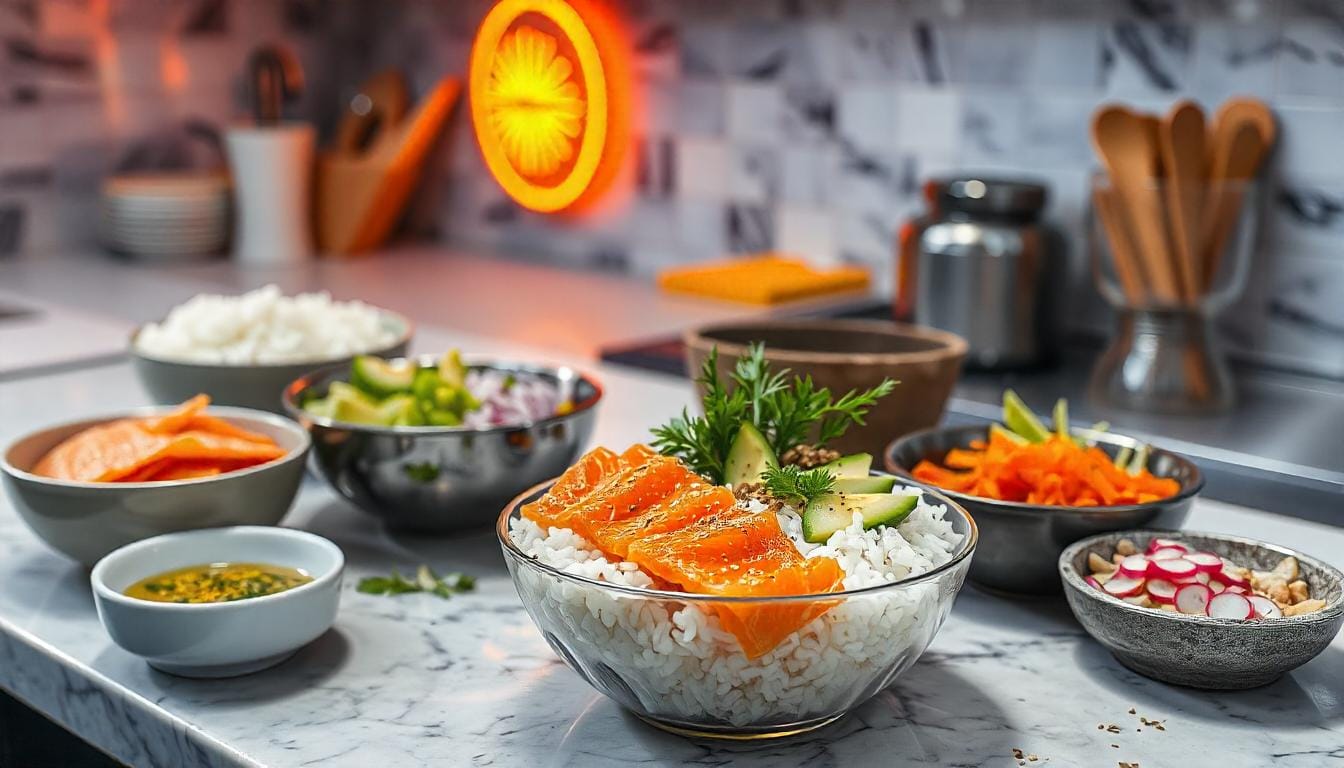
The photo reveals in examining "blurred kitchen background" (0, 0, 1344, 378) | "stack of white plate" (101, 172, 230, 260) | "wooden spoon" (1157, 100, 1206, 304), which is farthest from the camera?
"stack of white plate" (101, 172, 230, 260)

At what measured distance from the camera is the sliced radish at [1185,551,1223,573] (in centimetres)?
98

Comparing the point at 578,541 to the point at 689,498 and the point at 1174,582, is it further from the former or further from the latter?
the point at 1174,582

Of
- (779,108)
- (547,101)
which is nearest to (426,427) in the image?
(779,108)

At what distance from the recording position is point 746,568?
0.84 metres

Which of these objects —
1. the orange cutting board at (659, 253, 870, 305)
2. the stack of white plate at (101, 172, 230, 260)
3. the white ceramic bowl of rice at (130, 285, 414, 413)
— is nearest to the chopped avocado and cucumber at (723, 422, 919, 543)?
the white ceramic bowl of rice at (130, 285, 414, 413)

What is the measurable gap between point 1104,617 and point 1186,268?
94 cm

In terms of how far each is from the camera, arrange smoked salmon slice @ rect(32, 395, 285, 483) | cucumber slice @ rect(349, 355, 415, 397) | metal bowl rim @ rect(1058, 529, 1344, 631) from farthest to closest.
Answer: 1. cucumber slice @ rect(349, 355, 415, 397)
2. smoked salmon slice @ rect(32, 395, 285, 483)
3. metal bowl rim @ rect(1058, 529, 1344, 631)

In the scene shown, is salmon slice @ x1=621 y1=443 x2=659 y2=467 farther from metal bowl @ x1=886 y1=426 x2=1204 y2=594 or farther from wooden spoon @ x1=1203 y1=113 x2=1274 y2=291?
wooden spoon @ x1=1203 y1=113 x2=1274 y2=291

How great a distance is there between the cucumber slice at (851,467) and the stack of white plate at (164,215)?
217 cm

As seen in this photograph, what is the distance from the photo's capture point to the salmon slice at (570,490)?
92 centimetres

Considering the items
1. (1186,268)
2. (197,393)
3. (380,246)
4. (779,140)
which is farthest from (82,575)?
(380,246)

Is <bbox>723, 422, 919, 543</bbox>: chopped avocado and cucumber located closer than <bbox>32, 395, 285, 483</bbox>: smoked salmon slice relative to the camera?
Yes

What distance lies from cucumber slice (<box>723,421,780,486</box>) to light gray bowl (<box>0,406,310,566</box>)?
0.38 metres

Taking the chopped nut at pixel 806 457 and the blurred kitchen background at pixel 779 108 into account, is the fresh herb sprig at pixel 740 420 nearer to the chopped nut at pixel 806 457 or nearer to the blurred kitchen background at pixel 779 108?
the chopped nut at pixel 806 457
